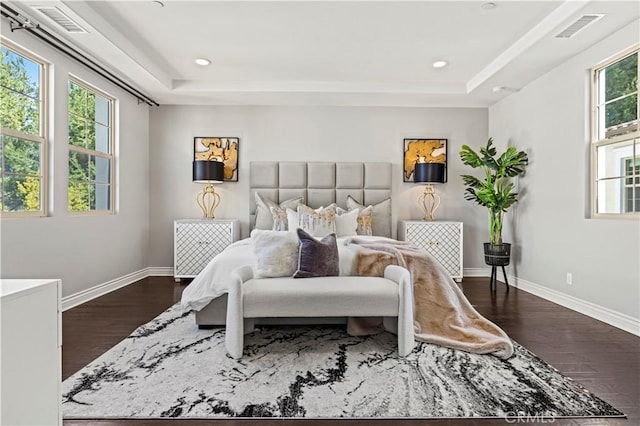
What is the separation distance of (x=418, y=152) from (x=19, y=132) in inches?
192

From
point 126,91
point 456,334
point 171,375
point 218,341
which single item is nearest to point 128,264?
point 126,91

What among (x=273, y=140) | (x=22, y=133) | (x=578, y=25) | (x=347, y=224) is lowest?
(x=347, y=224)

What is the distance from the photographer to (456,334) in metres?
2.85

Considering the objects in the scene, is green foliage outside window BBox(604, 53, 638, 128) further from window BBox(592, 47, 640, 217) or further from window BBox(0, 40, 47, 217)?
window BBox(0, 40, 47, 217)

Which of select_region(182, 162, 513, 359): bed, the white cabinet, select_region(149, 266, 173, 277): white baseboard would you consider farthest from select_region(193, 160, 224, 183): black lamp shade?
the white cabinet

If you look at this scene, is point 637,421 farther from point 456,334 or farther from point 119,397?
point 119,397

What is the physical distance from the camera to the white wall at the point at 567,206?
3.28 m

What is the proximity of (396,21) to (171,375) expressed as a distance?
3.43 meters

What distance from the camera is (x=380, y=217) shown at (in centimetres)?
544

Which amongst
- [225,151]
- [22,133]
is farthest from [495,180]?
[22,133]

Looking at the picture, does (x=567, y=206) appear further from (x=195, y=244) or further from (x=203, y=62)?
(x=195, y=244)

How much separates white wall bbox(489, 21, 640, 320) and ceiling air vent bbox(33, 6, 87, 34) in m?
4.84

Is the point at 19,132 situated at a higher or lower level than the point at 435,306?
higher

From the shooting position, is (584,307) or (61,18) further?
(584,307)
